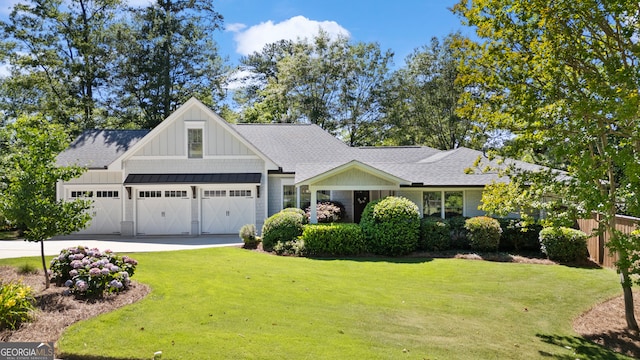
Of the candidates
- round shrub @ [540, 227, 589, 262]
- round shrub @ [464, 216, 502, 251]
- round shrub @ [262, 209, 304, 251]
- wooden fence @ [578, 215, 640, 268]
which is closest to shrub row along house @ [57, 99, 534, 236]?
round shrub @ [262, 209, 304, 251]

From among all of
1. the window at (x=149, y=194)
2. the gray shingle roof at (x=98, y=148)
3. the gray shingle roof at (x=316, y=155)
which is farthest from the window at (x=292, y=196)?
the gray shingle roof at (x=98, y=148)

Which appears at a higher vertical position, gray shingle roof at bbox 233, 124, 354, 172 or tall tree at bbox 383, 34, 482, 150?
tall tree at bbox 383, 34, 482, 150

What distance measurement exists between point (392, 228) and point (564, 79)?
318 inches

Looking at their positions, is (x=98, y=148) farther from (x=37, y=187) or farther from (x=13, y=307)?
(x=13, y=307)

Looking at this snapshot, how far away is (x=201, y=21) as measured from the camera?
3288 cm

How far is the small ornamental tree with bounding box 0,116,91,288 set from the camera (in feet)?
26.2

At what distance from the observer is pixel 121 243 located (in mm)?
16422

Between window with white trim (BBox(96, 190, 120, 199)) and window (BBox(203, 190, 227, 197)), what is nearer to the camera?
window (BBox(203, 190, 227, 197))

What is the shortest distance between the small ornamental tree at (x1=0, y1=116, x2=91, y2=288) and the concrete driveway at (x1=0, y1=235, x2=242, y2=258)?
19.5ft

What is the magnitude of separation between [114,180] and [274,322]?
15993 millimetres

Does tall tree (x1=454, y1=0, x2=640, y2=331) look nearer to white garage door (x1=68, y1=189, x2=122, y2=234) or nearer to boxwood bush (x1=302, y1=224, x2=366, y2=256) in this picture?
boxwood bush (x1=302, y1=224, x2=366, y2=256)

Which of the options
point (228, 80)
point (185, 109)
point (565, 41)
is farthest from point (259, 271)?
point (228, 80)

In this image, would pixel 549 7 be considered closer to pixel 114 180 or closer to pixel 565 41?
pixel 565 41

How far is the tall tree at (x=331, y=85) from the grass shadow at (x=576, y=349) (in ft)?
98.8
